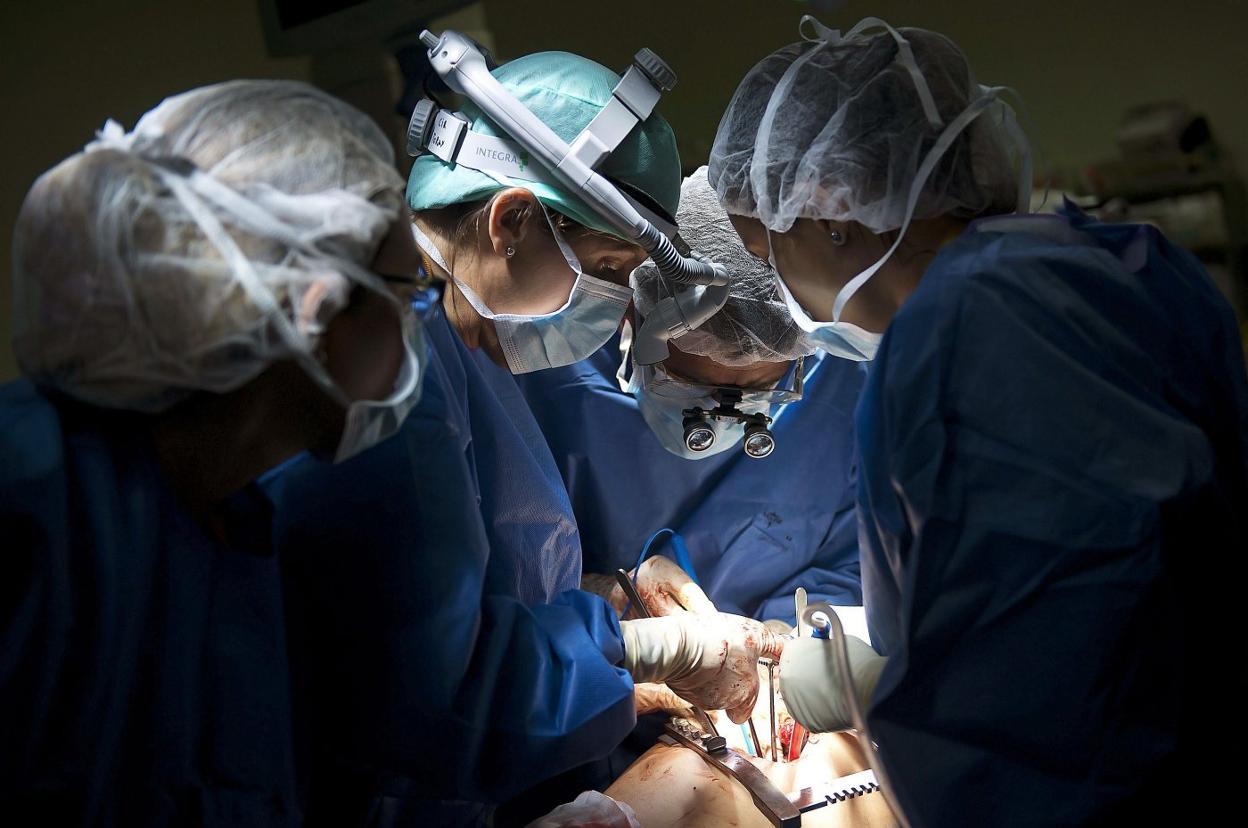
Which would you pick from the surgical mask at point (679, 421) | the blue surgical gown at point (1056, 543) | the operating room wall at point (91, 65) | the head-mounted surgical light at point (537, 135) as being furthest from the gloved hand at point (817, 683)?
the operating room wall at point (91, 65)

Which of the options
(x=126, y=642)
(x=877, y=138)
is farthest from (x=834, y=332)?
(x=126, y=642)

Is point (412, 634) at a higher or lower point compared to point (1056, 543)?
lower

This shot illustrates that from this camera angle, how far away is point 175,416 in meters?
1.20

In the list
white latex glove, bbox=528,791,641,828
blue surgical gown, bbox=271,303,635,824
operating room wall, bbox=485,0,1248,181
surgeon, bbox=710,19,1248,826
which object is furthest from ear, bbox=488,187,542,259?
white latex glove, bbox=528,791,641,828

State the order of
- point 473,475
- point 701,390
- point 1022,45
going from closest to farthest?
point 473,475, point 701,390, point 1022,45

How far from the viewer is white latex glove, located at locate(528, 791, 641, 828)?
5.53ft

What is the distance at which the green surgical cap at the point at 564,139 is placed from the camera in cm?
176

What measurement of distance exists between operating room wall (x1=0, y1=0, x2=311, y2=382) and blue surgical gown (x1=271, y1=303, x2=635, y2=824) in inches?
33.9

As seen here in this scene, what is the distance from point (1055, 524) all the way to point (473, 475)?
97 cm

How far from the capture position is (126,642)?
117 cm

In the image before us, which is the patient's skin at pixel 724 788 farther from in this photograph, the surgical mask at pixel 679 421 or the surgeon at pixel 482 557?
the surgical mask at pixel 679 421

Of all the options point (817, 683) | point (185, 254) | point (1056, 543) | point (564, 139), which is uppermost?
point (185, 254)

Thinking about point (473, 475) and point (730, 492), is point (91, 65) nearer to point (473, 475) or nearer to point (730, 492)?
point (473, 475)

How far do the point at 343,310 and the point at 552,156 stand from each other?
2.12 ft
